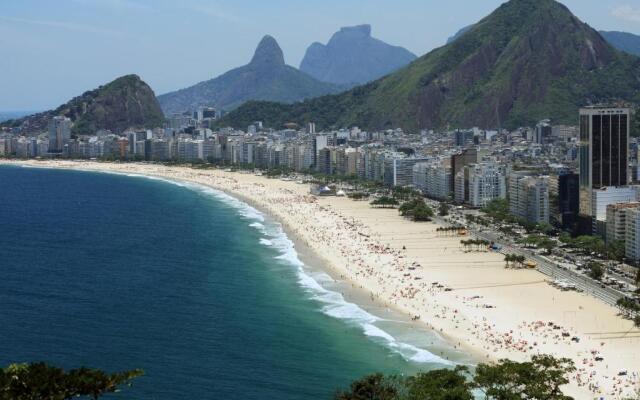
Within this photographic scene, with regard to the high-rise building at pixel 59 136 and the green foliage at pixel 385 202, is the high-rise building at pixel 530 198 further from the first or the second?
the high-rise building at pixel 59 136

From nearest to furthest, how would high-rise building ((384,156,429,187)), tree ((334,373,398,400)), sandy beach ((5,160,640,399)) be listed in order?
1. tree ((334,373,398,400))
2. sandy beach ((5,160,640,399))
3. high-rise building ((384,156,429,187))

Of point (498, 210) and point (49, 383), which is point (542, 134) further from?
point (49, 383)

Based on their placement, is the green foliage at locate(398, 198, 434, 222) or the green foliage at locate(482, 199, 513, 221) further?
the green foliage at locate(398, 198, 434, 222)

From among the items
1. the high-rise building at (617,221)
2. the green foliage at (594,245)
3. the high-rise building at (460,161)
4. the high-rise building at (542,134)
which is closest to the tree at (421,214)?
the high-rise building at (460,161)

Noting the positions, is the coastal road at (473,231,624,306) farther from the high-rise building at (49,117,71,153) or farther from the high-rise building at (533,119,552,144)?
the high-rise building at (49,117,71,153)

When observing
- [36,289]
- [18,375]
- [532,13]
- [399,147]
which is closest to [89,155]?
[399,147]

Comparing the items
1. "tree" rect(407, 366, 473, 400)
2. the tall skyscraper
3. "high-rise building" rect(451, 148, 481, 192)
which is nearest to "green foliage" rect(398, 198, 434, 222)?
"high-rise building" rect(451, 148, 481, 192)

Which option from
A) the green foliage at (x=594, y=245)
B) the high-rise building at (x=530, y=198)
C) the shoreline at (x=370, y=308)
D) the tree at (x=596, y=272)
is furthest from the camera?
the high-rise building at (x=530, y=198)
